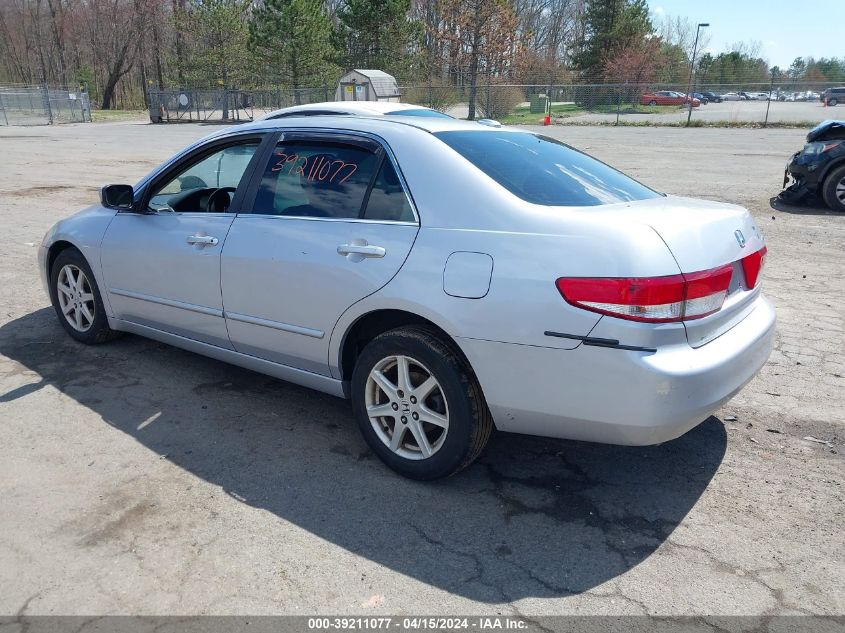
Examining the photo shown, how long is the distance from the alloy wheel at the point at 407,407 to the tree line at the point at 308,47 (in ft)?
115

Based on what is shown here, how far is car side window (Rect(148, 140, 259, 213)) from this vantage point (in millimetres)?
4281

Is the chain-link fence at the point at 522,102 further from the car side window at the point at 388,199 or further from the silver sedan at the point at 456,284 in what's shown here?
the car side window at the point at 388,199

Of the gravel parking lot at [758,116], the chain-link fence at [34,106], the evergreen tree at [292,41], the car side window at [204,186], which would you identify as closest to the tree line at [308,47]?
the evergreen tree at [292,41]

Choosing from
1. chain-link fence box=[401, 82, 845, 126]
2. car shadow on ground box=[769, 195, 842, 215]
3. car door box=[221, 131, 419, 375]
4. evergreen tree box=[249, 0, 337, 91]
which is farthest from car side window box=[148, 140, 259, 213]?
evergreen tree box=[249, 0, 337, 91]

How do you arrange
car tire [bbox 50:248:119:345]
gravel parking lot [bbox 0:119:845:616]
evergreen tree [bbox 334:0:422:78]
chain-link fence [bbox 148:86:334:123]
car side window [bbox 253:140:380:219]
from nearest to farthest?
gravel parking lot [bbox 0:119:845:616], car side window [bbox 253:140:380:219], car tire [bbox 50:248:119:345], chain-link fence [bbox 148:86:334:123], evergreen tree [bbox 334:0:422:78]

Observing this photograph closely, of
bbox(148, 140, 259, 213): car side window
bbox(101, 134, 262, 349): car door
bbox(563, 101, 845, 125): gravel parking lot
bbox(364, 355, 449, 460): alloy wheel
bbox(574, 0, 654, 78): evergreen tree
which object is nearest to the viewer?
bbox(364, 355, 449, 460): alloy wheel

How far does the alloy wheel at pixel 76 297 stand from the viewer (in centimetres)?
491

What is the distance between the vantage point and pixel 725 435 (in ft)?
12.2

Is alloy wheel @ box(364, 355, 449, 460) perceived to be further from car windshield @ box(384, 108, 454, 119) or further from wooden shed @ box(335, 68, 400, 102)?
wooden shed @ box(335, 68, 400, 102)

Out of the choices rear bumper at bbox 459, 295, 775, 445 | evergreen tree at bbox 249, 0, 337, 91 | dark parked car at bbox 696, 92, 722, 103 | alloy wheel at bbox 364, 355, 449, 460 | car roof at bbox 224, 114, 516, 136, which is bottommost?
alloy wheel at bbox 364, 355, 449, 460

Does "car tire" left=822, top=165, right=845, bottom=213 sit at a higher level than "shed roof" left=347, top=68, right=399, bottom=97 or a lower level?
lower

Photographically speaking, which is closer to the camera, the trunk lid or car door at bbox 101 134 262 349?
the trunk lid

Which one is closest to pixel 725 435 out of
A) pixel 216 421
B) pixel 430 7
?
pixel 216 421

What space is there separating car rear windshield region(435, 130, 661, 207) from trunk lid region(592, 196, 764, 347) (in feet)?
0.68
